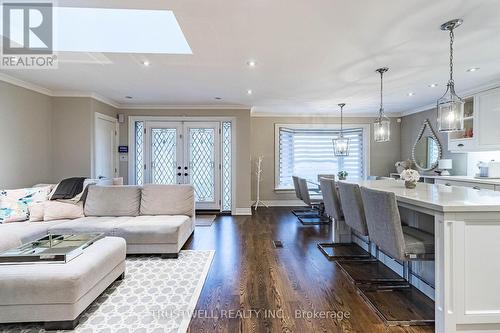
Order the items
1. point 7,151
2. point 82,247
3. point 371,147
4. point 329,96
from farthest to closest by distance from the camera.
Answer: point 371,147
point 329,96
point 7,151
point 82,247

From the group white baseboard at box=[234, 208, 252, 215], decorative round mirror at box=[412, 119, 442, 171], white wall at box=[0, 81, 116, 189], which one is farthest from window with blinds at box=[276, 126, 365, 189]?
white wall at box=[0, 81, 116, 189]

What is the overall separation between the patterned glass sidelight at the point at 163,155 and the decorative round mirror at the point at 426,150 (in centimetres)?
592

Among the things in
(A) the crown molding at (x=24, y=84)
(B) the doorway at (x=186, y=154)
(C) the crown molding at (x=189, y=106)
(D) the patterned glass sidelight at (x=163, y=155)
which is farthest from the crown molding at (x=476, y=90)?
(A) the crown molding at (x=24, y=84)

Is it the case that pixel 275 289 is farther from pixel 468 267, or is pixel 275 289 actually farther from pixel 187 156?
pixel 187 156

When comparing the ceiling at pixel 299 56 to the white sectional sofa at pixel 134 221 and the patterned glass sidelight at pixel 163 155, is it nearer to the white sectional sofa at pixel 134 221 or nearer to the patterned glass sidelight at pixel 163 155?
the patterned glass sidelight at pixel 163 155

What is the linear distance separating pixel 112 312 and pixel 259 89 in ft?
12.4

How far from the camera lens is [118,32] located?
2805 mm

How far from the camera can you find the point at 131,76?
12.6ft

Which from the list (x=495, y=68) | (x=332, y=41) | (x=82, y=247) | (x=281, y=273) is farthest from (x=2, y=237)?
(x=495, y=68)

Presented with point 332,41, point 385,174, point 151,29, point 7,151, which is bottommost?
point 385,174

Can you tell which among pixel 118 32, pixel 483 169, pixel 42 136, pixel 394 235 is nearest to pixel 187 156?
pixel 42 136

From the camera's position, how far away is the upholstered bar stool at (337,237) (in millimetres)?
3281

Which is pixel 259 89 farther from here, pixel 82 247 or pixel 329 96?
pixel 82 247

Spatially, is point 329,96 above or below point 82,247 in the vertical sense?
above
